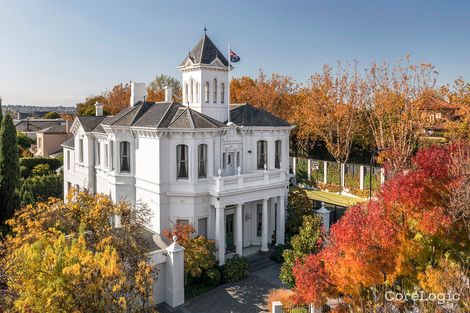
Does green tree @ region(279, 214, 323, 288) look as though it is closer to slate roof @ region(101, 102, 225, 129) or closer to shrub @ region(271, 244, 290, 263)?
shrub @ region(271, 244, 290, 263)

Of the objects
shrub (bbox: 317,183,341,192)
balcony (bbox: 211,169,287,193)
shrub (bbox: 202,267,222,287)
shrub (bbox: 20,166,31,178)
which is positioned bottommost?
shrub (bbox: 202,267,222,287)

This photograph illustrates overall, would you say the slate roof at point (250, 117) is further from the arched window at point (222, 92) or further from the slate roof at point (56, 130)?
the slate roof at point (56, 130)

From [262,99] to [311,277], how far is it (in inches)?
A: 1774

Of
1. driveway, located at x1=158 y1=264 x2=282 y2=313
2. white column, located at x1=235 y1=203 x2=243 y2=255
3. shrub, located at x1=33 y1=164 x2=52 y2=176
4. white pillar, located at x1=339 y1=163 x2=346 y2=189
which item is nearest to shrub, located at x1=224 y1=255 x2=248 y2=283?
driveway, located at x1=158 y1=264 x2=282 y2=313

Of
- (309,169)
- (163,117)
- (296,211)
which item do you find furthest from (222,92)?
(309,169)

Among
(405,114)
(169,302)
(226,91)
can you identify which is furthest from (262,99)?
(169,302)

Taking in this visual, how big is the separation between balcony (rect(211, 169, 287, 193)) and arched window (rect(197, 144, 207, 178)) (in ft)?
2.76

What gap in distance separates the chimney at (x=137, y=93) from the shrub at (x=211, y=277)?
15338mm

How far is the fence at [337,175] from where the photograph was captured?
4047 cm

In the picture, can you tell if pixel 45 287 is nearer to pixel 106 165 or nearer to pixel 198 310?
pixel 198 310

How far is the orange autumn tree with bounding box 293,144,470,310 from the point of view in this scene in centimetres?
1499

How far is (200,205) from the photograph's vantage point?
25984 mm

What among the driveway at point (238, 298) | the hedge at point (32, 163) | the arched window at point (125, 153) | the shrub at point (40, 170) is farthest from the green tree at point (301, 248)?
the hedge at point (32, 163)

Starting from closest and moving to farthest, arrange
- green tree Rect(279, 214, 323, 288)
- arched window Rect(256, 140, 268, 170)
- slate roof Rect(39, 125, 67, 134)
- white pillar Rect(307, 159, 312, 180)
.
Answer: green tree Rect(279, 214, 323, 288), arched window Rect(256, 140, 268, 170), white pillar Rect(307, 159, 312, 180), slate roof Rect(39, 125, 67, 134)
